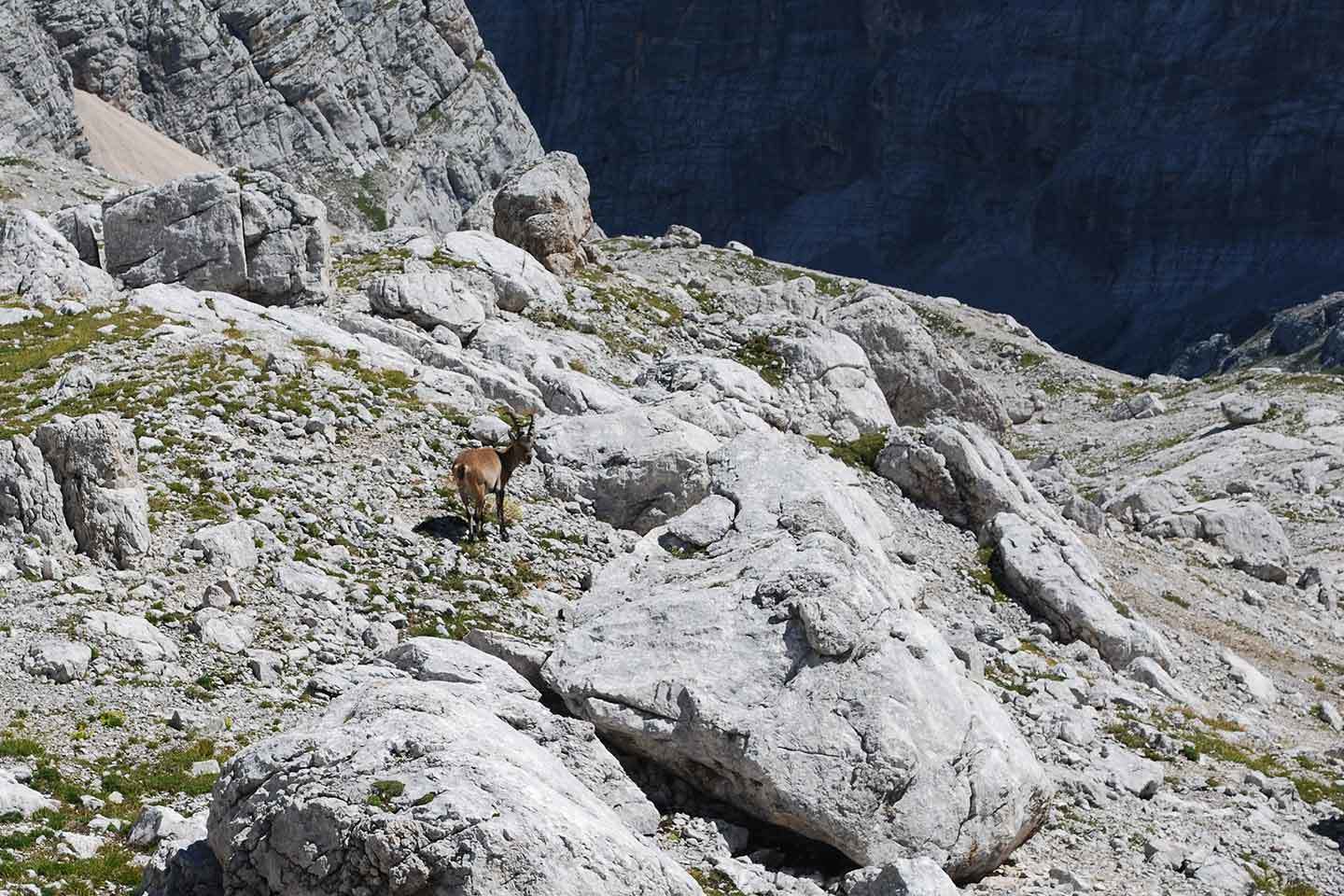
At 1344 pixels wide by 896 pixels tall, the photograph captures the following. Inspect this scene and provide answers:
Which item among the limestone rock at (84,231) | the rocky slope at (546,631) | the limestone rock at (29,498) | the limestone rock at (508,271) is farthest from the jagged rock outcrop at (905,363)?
the limestone rock at (29,498)

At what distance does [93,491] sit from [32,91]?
11185 cm

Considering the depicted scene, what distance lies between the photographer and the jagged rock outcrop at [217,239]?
42.4m

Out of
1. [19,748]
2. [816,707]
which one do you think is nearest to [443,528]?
[19,748]

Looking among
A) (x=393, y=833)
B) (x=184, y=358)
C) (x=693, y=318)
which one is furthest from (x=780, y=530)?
(x=693, y=318)

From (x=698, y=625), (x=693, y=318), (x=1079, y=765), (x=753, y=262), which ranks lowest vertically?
(x=753, y=262)

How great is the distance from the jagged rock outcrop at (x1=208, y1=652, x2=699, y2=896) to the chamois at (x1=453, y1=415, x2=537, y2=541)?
10585mm

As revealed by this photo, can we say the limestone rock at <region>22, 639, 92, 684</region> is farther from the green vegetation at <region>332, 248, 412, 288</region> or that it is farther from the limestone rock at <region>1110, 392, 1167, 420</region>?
the limestone rock at <region>1110, 392, 1167, 420</region>

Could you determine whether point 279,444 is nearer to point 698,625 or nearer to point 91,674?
point 91,674

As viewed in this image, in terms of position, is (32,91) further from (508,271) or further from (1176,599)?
(1176,599)

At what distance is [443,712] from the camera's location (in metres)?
14.3

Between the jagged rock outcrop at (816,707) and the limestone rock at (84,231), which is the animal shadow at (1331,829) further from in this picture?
the limestone rock at (84,231)

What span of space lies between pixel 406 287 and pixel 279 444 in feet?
61.2

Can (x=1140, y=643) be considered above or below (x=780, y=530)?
below

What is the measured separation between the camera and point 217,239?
4244 centimetres
